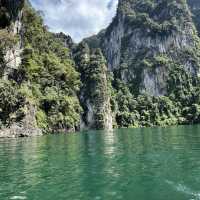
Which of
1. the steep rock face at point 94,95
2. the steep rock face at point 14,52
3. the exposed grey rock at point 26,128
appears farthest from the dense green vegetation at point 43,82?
the steep rock face at point 94,95

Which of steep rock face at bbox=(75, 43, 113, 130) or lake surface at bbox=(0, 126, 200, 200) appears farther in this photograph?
steep rock face at bbox=(75, 43, 113, 130)

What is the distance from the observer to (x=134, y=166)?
27016 mm

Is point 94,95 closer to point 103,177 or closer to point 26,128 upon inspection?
point 26,128

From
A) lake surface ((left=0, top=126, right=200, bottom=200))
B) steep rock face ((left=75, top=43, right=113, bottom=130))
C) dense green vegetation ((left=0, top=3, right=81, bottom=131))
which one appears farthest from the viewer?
steep rock face ((left=75, top=43, right=113, bottom=130))

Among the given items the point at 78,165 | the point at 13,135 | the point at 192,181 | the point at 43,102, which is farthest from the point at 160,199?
the point at 43,102

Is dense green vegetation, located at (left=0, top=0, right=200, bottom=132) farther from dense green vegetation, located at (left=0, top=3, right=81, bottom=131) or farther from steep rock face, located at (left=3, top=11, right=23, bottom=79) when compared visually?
steep rock face, located at (left=3, top=11, right=23, bottom=79)

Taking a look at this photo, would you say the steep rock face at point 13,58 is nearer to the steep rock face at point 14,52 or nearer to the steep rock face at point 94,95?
the steep rock face at point 14,52

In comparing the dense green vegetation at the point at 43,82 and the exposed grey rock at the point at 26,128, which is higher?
the dense green vegetation at the point at 43,82

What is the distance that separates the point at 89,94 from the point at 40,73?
33502 millimetres

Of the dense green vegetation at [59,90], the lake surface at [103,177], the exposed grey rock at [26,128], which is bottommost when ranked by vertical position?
the lake surface at [103,177]

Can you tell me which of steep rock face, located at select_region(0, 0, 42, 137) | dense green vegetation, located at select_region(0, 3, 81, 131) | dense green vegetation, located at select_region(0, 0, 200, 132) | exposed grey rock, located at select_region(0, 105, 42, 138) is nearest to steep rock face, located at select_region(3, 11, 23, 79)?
steep rock face, located at select_region(0, 0, 42, 137)

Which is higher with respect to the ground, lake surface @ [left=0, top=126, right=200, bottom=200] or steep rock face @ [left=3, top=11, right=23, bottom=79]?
steep rock face @ [left=3, top=11, right=23, bottom=79]

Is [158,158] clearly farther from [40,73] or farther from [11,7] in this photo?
[40,73]

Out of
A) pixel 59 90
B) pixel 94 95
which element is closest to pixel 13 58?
pixel 59 90
